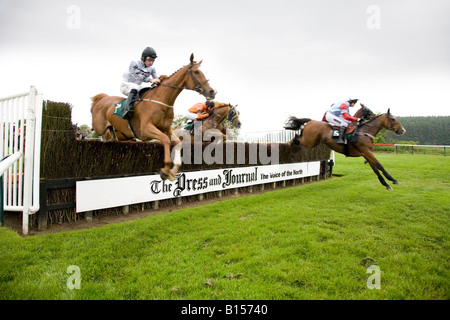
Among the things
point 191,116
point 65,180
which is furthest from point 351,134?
point 65,180

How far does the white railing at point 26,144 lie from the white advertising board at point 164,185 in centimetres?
75

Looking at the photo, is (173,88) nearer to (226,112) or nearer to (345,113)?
(226,112)

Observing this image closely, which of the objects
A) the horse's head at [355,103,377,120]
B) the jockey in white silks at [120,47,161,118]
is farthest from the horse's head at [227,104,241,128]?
the jockey in white silks at [120,47,161,118]

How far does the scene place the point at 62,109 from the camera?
507 centimetres

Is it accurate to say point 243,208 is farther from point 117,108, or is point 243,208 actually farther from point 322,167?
point 322,167

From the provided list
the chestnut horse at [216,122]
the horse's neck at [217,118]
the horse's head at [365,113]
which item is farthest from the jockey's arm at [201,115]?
the horse's head at [365,113]

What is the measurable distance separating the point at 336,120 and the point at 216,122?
4.10m

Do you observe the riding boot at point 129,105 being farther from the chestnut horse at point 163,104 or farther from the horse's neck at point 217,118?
the horse's neck at point 217,118

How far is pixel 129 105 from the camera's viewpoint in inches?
188

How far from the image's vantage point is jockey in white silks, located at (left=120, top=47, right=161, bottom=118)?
16.1ft

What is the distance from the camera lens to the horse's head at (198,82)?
4590 mm

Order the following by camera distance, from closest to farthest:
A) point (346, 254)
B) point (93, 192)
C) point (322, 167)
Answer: point (346, 254)
point (93, 192)
point (322, 167)

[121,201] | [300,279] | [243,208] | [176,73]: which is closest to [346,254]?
[300,279]
